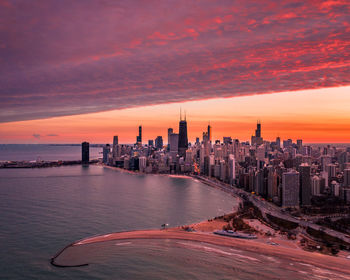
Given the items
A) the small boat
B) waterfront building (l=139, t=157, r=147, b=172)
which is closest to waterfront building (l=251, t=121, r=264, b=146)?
waterfront building (l=139, t=157, r=147, b=172)

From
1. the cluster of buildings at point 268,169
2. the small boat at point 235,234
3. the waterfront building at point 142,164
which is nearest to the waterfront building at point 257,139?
the cluster of buildings at point 268,169

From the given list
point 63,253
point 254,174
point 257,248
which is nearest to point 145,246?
point 63,253

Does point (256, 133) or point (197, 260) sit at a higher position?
point (256, 133)

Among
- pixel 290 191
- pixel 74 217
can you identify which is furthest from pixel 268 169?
pixel 74 217

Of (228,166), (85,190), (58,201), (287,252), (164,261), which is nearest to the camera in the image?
(164,261)

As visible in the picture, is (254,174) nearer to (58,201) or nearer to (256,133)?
(58,201)

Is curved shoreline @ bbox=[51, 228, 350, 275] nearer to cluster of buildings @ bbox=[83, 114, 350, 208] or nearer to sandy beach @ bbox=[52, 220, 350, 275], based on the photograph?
sandy beach @ bbox=[52, 220, 350, 275]
